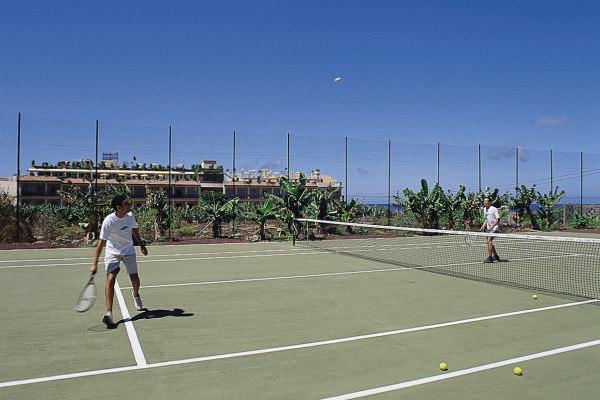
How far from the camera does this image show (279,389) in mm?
3785

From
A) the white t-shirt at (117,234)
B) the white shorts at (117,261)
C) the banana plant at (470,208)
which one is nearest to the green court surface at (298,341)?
the white shorts at (117,261)

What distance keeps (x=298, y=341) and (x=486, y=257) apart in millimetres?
9507

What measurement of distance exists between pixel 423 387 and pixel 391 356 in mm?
763

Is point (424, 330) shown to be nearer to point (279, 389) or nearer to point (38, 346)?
point (279, 389)

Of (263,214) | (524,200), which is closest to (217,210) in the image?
(263,214)

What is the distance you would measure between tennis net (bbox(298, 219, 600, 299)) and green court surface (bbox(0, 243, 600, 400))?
1048 mm

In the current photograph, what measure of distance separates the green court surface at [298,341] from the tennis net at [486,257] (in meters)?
1.05

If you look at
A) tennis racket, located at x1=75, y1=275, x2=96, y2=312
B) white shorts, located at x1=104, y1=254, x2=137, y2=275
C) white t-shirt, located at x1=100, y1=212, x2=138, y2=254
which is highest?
white t-shirt, located at x1=100, y1=212, x2=138, y2=254

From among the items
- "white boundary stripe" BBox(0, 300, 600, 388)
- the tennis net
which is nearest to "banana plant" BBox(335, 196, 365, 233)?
the tennis net

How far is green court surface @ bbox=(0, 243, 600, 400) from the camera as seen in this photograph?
3848mm

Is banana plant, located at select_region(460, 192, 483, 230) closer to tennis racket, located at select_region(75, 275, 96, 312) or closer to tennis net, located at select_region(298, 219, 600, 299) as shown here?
tennis net, located at select_region(298, 219, 600, 299)

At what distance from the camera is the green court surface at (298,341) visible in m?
3.85

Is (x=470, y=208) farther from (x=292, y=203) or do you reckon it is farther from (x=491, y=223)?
(x=491, y=223)

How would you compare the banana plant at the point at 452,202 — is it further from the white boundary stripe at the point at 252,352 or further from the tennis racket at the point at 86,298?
the tennis racket at the point at 86,298
